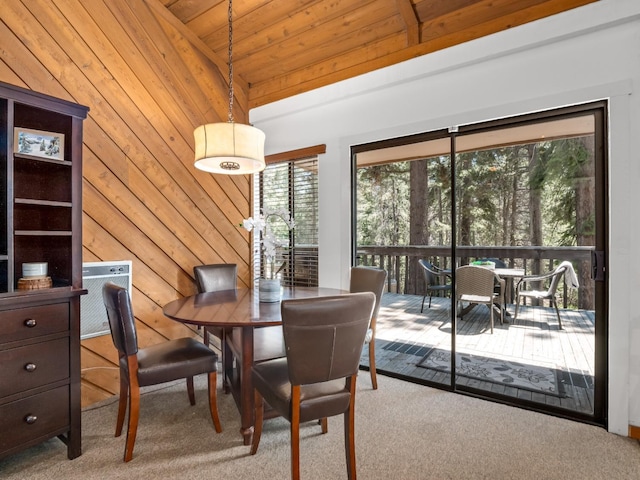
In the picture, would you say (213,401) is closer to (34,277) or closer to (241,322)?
(241,322)

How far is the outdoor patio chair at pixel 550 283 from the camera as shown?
266 centimetres

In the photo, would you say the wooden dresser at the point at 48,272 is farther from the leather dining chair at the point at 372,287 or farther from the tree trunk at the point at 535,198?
the tree trunk at the point at 535,198

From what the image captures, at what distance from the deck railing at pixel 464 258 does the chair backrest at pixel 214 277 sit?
4.30 ft

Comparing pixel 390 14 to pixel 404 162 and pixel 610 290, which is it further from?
pixel 610 290

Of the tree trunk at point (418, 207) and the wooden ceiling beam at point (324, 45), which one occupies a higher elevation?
the wooden ceiling beam at point (324, 45)

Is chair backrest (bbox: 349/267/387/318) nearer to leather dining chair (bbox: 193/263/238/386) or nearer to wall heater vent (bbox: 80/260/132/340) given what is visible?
leather dining chair (bbox: 193/263/238/386)

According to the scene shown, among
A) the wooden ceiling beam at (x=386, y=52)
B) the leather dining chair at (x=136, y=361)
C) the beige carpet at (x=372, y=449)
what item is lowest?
the beige carpet at (x=372, y=449)

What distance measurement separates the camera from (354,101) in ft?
11.5

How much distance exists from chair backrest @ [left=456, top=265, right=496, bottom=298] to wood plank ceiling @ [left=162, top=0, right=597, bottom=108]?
75.1 inches

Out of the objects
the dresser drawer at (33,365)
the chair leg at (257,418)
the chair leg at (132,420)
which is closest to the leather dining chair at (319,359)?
the chair leg at (257,418)

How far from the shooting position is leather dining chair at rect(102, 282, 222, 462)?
198cm

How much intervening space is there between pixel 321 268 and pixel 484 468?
2.26 m

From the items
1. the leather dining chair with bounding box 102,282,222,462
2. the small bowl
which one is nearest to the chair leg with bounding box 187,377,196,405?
the leather dining chair with bounding box 102,282,222,462

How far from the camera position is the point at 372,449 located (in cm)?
211
